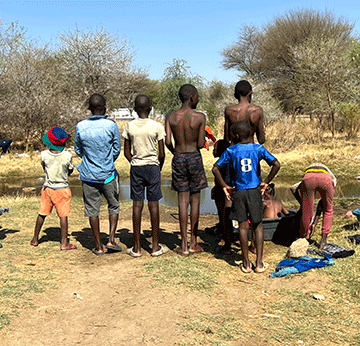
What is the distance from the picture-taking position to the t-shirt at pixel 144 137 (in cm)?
548

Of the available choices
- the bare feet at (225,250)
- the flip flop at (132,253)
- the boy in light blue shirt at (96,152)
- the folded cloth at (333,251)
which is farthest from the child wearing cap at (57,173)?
the folded cloth at (333,251)

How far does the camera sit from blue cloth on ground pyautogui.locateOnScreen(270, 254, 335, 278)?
509 centimetres

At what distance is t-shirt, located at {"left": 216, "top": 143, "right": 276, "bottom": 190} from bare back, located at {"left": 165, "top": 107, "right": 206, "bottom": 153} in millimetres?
595

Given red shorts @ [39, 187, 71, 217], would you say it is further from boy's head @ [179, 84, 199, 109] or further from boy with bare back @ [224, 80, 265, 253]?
boy with bare back @ [224, 80, 265, 253]

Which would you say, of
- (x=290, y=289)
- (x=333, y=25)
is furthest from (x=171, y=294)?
(x=333, y=25)

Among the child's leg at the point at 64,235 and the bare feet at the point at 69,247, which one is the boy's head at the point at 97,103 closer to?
the child's leg at the point at 64,235

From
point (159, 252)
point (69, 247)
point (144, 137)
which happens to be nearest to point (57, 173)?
point (69, 247)

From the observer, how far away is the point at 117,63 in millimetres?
27156

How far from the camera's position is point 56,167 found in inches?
236

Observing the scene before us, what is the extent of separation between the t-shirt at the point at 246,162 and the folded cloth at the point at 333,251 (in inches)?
53.3

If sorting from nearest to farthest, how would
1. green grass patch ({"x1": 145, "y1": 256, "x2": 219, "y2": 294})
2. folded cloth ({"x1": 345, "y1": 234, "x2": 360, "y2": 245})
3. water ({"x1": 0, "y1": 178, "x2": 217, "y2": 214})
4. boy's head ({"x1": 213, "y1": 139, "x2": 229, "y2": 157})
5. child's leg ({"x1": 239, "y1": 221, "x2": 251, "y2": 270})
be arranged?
green grass patch ({"x1": 145, "y1": 256, "x2": 219, "y2": 294}) → child's leg ({"x1": 239, "y1": 221, "x2": 251, "y2": 270}) → boy's head ({"x1": 213, "y1": 139, "x2": 229, "y2": 157}) → folded cloth ({"x1": 345, "y1": 234, "x2": 360, "y2": 245}) → water ({"x1": 0, "y1": 178, "x2": 217, "y2": 214})

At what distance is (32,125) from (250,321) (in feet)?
67.4

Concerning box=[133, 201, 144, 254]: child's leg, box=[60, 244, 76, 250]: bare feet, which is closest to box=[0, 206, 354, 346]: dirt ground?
box=[133, 201, 144, 254]: child's leg

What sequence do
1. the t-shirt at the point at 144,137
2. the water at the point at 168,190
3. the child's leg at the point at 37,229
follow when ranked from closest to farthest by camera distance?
the t-shirt at the point at 144,137 < the child's leg at the point at 37,229 < the water at the point at 168,190
